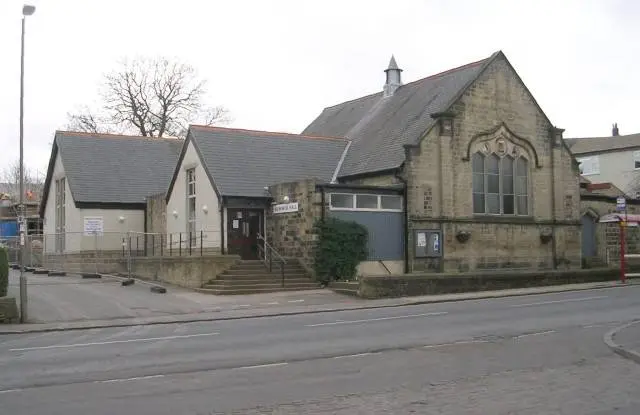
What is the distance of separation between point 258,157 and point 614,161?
43.3 meters

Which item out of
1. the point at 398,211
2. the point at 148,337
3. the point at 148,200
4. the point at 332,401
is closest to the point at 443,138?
the point at 398,211

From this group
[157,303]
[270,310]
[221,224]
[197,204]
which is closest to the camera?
[270,310]

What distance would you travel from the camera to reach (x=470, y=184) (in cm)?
3209

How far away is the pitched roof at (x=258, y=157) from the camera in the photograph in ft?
101

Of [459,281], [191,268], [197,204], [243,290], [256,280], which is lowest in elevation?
[243,290]

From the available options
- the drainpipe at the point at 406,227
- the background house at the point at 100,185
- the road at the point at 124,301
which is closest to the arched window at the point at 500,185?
the drainpipe at the point at 406,227

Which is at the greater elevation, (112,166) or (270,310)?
(112,166)

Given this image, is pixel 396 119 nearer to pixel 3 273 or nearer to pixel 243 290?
pixel 243 290

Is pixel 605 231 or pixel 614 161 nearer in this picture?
pixel 605 231

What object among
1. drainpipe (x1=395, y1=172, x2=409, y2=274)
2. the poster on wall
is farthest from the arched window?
the poster on wall

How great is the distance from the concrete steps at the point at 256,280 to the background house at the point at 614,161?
134 feet

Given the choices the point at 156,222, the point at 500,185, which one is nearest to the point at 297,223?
the point at 500,185

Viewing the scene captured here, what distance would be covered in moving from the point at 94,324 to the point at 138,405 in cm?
1135

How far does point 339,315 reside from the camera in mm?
20312
